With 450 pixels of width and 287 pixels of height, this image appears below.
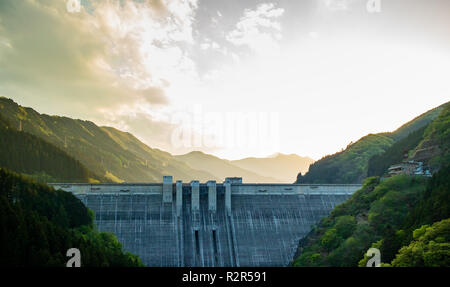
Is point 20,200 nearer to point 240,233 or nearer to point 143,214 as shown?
point 143,214

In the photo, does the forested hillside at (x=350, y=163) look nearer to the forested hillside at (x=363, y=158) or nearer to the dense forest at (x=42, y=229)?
the forested hillside at (x=363, y=158)

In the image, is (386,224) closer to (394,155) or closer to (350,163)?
(394,155)

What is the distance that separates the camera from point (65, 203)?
4528cm

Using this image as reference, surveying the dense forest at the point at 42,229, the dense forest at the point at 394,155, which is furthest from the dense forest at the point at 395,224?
the dense forest at the point at 42,229

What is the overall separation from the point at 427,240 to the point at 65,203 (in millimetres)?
35436

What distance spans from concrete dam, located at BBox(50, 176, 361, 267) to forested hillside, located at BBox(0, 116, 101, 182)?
44563 millimetres

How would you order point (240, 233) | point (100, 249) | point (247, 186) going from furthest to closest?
point (247, 186) < point (240, 233) < point (100, 249)

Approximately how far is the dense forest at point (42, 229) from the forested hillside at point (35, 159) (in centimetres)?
5824

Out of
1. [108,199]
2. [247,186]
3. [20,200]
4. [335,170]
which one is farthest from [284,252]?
[335,170]

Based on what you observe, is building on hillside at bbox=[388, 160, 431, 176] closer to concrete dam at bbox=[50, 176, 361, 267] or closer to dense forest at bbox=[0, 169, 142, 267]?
concrete dam at bbox=[50, 176, 361, 267]

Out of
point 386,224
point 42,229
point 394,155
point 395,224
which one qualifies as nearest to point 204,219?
point 386,224

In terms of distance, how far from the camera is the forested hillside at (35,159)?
102 m

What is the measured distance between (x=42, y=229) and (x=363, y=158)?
95.6m

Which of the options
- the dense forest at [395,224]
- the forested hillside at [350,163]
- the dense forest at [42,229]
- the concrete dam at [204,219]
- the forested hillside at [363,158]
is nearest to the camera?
the dense forest at [42,229]
